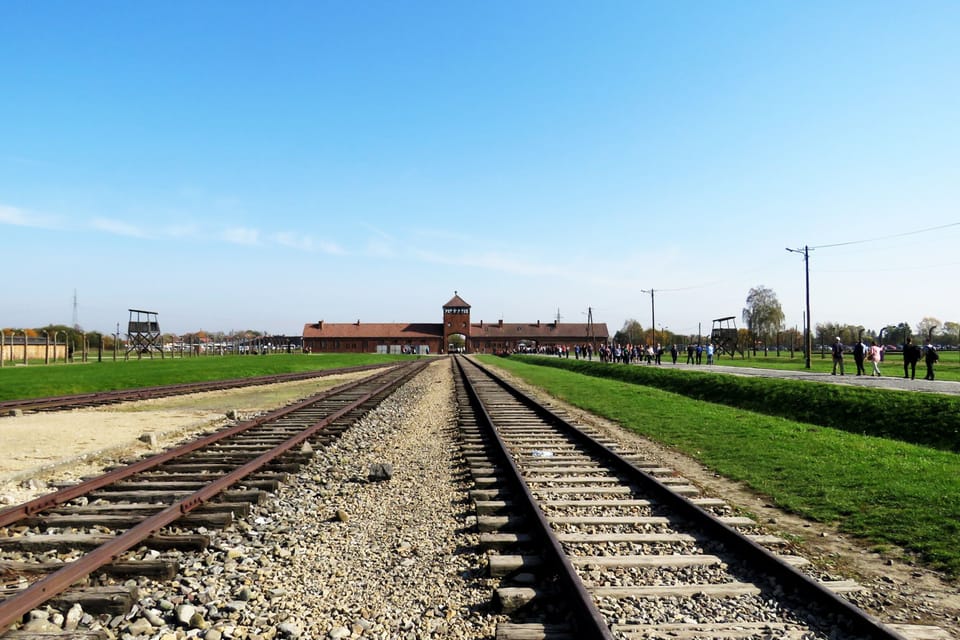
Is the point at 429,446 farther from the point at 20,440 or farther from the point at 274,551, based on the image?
the point at 20,440

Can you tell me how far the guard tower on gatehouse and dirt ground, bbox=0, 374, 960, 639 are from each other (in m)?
121

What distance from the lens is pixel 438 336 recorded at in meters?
144

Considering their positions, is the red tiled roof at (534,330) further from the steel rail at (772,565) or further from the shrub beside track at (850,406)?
the steel rail at (772,565)

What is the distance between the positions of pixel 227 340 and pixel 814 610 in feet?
407

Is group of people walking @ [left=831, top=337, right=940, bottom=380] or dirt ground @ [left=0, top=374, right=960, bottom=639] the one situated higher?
group of people walking @ [left=831, top=337, right=940, bottom=380]

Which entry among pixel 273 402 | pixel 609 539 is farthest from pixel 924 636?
pixel 273 402

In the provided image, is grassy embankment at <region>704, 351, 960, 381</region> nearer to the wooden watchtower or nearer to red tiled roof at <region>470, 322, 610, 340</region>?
the wooden watchtower

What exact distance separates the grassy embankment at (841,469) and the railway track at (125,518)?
6124 millimetres

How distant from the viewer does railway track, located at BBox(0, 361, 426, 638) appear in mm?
4250

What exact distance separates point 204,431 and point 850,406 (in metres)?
15.1

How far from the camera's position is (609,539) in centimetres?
553

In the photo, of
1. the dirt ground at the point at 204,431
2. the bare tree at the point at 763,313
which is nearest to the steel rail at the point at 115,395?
the dirt ground at the point at 204,431

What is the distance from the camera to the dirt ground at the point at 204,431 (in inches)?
177

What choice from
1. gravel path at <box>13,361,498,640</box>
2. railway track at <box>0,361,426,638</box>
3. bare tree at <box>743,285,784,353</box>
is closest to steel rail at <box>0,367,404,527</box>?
railway track at <box>0,361,426,638</box>
